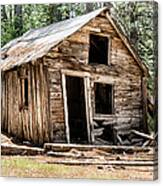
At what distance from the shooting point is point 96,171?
7.43ft

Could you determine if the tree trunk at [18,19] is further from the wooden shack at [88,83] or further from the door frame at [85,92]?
the door frame at [85,92]

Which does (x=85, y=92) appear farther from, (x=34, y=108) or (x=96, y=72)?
(x=34, y=108)

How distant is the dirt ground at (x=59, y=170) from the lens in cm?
223

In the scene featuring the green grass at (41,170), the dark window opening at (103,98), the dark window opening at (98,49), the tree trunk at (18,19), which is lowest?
the green grass at (41,170)

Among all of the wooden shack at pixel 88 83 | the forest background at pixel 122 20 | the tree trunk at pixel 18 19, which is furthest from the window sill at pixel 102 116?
the tree trunk at pixel 18 19

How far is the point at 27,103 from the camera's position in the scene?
2.32 metres

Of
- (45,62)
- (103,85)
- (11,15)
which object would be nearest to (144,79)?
(103,85)

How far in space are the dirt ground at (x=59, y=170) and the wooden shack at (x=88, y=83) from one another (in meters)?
0.09

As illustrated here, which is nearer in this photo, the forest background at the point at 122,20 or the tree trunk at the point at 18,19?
the forest background at the point at 122,20

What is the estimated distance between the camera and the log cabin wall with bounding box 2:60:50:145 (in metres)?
2.30

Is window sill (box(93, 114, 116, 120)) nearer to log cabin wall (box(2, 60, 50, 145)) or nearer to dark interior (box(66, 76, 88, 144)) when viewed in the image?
dark interior (box(66, 76, 88, 144))

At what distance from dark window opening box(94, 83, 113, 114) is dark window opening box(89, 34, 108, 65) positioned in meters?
0.10

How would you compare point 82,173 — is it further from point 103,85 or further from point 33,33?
point 33,33

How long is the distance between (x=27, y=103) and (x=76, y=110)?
0.67 feet
